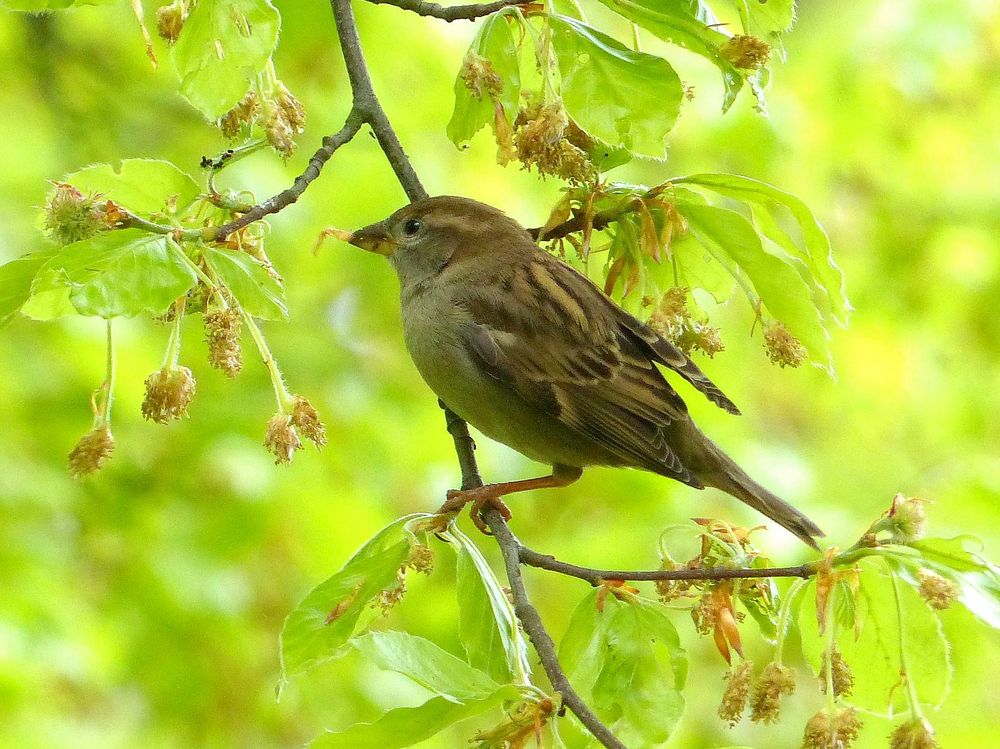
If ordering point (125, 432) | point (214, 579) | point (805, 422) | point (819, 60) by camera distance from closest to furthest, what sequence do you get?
point (214, 579) < point (125, 432) < point (819, 60) < point (805, 422)

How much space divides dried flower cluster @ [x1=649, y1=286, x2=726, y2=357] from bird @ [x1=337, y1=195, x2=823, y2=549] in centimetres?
50

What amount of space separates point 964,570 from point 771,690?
1.26 feet

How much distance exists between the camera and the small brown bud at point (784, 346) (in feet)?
7.86

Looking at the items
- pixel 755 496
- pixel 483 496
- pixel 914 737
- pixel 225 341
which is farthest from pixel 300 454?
pixel 914 737

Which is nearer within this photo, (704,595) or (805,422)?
(704,595)

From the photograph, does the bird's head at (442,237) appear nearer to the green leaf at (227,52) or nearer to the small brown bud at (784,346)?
the small brown bud at (784,346)

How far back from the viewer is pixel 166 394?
2090mm

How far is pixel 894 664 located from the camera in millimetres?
2209

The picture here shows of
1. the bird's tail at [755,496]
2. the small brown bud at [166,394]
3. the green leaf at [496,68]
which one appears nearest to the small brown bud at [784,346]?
the green leaf at [496,68]

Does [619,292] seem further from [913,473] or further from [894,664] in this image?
[913,473]

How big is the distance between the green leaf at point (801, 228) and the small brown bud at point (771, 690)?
2.29ft

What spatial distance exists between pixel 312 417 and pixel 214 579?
236 centimetres

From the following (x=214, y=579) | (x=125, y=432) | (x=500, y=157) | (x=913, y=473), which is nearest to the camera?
(x=500, y=157)

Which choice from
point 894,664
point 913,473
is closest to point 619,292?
point 894,664
